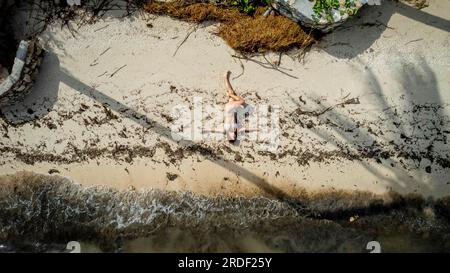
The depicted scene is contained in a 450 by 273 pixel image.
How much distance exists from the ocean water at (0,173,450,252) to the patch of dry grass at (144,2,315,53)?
8.47ft

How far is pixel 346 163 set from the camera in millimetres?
6703

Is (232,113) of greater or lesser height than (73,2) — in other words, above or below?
below

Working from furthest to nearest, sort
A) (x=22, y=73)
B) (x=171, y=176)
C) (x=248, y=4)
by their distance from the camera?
(x=171, y=176) < (x=248, y=4) < (x=22, y=73)

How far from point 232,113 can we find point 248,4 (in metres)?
1.79

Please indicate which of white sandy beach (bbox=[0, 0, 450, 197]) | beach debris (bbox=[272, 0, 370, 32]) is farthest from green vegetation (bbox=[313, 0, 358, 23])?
white sandy beach (bbox=[0, 0, 450, 197])

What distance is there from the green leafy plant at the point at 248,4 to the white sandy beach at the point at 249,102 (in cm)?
62

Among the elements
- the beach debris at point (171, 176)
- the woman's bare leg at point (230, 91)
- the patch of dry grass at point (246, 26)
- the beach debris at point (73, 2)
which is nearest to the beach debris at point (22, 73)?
the beach debris at point (73, 2)

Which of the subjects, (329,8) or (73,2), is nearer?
(329,8)

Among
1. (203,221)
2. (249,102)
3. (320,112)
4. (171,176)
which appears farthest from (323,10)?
(203,221)

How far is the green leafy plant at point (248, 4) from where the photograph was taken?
6461mm

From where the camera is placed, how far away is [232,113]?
653cm

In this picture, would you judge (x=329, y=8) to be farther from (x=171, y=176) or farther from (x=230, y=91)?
(x=171, y=176)
